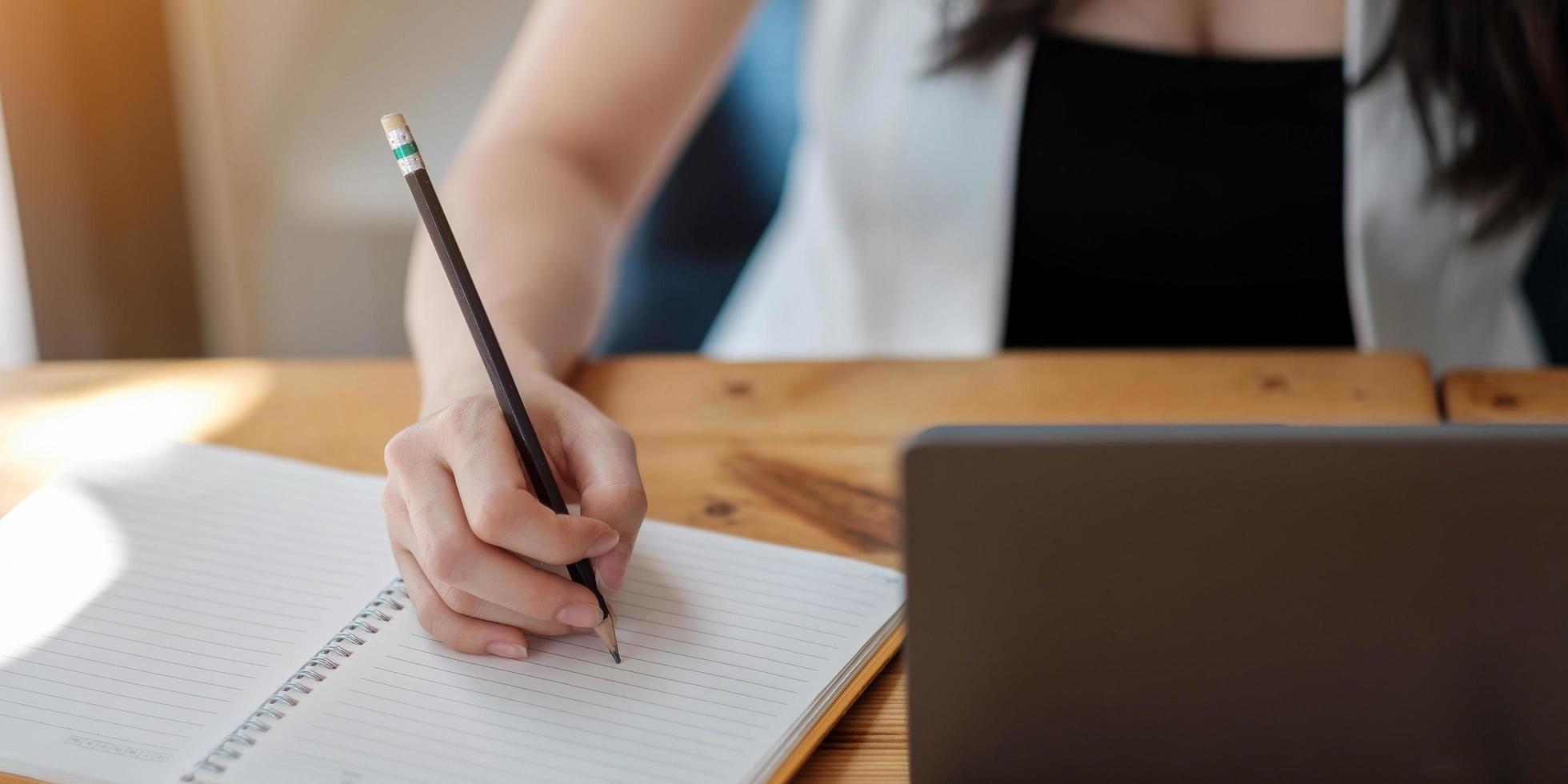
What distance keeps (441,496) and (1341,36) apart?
33.0 inches

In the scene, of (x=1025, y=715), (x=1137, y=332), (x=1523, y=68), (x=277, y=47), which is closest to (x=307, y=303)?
(x=277, y=47)

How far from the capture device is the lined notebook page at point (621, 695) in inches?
16.4

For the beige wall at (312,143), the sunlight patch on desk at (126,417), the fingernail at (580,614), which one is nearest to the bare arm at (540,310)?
the fingernail at (580,614)

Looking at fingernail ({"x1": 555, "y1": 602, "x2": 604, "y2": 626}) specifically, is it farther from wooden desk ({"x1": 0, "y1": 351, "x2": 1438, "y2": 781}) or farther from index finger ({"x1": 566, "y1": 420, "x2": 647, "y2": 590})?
wooden desk ({"x1": 0, "y1": 351, "x2": 1438, "y2": 781})

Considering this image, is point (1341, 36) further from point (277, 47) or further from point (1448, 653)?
point (277, 47)

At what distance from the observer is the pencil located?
0.49 meters

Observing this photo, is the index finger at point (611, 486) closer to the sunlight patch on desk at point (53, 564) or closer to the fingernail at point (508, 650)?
the fingernail at point (508, 650)

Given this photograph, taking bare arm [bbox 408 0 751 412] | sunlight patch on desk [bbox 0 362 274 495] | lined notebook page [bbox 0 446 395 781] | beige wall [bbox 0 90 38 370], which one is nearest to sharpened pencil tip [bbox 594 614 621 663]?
lined notebook page [bbox 0 446 395 781]

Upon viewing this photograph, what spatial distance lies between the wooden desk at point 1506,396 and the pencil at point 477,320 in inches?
19.5

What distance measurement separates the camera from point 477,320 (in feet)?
1.65

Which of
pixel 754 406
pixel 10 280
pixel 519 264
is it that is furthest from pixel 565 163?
pixel 10 280

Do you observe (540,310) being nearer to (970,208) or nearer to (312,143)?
(970,208)

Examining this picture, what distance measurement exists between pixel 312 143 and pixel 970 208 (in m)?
1.17

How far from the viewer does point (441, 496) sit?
1.54 feet
